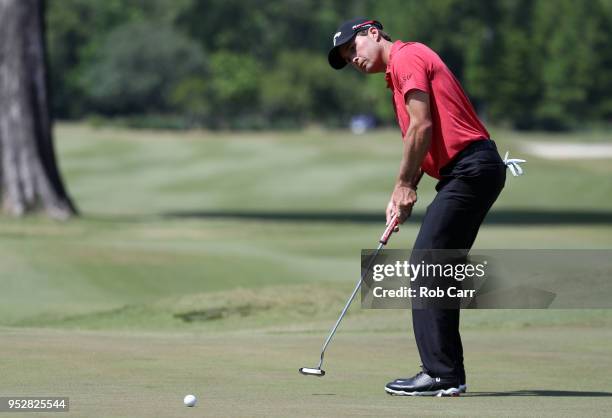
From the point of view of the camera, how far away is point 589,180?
43.9 m

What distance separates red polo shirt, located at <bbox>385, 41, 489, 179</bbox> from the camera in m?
7.37

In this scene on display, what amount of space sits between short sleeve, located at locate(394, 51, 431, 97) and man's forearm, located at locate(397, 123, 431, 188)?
0.20m

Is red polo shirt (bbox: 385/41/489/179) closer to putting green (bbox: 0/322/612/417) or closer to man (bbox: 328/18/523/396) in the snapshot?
man (bbox: 328/18/523/396)

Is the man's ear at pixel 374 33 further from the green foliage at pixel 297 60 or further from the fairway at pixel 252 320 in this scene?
the green foliage at pixel 297 60

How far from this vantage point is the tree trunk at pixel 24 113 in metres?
25.8

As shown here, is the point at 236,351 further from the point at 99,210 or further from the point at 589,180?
the point at 589,180

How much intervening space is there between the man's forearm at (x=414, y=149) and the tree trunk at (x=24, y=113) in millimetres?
19336

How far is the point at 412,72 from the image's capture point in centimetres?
735

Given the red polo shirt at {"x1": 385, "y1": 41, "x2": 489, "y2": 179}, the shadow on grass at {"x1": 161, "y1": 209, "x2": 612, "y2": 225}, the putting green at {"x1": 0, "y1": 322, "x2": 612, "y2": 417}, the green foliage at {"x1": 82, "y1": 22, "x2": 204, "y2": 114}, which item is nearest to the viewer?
the putting green at {"x1": 0, "y1": 322, "x2": 612, "y2": 417}

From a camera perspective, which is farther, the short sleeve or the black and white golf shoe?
the black and white golf shoe

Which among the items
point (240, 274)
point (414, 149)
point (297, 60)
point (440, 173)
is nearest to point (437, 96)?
point (414, 149)

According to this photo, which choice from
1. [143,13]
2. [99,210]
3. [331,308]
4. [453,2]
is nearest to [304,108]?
[453,2]

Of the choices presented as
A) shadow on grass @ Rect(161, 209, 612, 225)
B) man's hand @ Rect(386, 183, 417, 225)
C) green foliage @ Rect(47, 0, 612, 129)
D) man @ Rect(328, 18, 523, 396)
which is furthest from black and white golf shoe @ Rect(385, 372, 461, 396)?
green foliage @ Rect(47, 0, 612, 129)

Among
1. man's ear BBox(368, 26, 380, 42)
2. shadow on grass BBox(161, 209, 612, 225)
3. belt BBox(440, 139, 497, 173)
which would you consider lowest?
shadow on grass BBox(161, 209, 612, 225)
